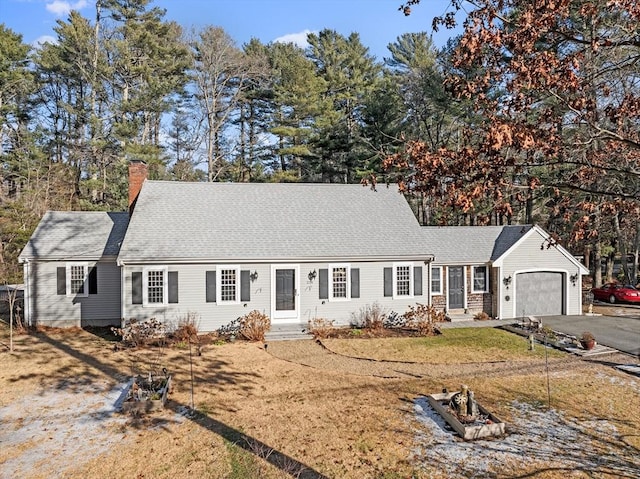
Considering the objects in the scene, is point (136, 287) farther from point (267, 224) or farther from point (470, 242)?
point (470, 242)

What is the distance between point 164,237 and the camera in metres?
16.7

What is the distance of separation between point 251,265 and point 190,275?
2.31 meters

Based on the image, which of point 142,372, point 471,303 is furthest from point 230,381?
point 471,303

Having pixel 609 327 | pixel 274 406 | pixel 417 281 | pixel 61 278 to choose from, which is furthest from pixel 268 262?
pixel 609 327

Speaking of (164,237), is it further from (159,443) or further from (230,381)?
(159,443)

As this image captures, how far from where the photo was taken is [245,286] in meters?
16.5

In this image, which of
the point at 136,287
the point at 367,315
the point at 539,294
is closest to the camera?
the point at 136,287

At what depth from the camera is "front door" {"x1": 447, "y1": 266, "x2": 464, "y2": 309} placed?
64.2ft

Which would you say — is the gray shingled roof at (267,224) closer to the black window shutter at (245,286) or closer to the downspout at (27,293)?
the black window shutter at (245,286)

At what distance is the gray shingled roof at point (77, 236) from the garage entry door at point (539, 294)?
17.8 meters

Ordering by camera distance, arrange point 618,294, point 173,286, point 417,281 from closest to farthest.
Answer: point 173,286 → point 417,281 → point 618,294

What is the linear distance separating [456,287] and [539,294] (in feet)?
13.0

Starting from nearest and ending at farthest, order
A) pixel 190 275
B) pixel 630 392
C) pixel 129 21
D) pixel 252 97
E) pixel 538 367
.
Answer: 1. pixel 630 392
2. pixel 538 367
3. pixel 190 275
4. pixel 129 21
5. pixel 252 97

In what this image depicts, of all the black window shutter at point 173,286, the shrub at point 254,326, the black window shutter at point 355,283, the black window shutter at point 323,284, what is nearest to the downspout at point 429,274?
the black window shutter at point 355,283
